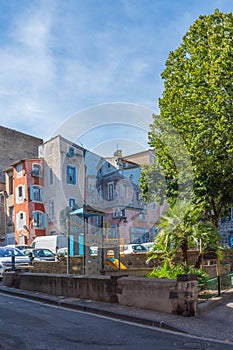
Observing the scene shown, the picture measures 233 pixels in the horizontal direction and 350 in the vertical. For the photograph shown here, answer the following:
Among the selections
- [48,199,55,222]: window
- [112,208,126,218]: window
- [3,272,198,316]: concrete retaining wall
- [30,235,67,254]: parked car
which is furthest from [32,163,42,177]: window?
[3,272,198,316]: concrete retaining wall

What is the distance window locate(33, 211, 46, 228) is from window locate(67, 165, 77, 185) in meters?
4.18

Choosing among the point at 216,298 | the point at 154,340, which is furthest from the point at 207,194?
the point at 154,340

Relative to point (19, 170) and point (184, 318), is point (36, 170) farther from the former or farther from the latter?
point (184, 318)

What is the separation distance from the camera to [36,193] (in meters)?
43.4

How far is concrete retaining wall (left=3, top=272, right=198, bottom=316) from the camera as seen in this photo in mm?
10758

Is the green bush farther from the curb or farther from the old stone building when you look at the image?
the old stone building

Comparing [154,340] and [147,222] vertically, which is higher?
[147,222]

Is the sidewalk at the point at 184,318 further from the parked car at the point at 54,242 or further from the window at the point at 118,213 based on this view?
the window at the point at 118,213

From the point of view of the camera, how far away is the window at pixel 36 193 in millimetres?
42969

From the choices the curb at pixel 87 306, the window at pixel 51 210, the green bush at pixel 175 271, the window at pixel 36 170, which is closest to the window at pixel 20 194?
the window at pixel 36 170

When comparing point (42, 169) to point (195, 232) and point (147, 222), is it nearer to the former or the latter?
point (147, 222)

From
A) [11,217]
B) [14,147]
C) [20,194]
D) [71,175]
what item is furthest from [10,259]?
[14,147]

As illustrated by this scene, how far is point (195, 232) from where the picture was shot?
14.1 m

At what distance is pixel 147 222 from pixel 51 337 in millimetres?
38645
